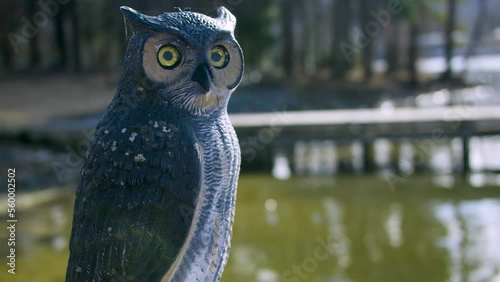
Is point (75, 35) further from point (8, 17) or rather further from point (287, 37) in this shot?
point (287, 37)

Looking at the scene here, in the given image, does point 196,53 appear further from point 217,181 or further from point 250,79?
point 250,79

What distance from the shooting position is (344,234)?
8.91m

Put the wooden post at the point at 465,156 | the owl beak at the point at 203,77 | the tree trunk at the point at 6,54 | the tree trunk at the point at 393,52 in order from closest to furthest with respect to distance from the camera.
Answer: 1. the owl beak at the point at 203,77
2. the wooden post at the point at 465,156
3. the tree trunk at the point at 6,54
4. the tree trunk at the point at 393,52

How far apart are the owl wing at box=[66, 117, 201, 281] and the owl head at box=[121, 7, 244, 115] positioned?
0.14m

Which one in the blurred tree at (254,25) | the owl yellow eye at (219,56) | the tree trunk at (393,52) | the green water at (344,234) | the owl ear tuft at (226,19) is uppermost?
the owl ear tuft at (226,19)

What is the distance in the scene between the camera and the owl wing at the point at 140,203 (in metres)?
2.63

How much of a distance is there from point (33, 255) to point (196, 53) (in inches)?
240

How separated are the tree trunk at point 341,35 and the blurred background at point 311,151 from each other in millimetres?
62

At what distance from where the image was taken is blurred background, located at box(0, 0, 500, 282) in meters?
8.02

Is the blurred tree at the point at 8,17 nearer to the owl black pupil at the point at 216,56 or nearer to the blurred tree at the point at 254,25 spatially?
the blurred tree at the point at 254,25

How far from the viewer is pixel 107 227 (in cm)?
264

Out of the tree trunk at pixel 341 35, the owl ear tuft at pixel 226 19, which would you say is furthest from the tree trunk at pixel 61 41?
the owl ear tuft at pixel 226 19

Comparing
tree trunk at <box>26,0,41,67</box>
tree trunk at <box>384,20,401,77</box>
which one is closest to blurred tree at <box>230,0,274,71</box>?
tree trunk at <box>384,20,401,77</box>

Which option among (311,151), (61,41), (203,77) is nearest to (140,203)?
(203,77)
